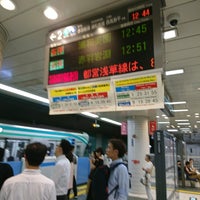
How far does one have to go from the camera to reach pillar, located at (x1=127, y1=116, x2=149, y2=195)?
8875 mm

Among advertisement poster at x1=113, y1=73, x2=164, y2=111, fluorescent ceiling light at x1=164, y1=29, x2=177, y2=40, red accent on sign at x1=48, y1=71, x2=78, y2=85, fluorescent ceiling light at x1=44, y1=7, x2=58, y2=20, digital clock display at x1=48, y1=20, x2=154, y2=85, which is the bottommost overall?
advertisement poster at x1=113, y1=73, x2=164, y2=111

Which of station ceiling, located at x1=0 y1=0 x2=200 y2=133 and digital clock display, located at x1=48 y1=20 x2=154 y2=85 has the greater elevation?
station ceiling, located at x1=0 y1=0 x2=200 y2=133

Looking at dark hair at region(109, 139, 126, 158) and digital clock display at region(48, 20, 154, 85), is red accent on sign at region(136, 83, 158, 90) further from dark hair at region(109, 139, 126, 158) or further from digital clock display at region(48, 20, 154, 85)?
dark hair at region(109, 139, 126, 158)

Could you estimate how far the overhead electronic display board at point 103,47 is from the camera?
238 cm

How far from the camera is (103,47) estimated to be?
2.62 meters

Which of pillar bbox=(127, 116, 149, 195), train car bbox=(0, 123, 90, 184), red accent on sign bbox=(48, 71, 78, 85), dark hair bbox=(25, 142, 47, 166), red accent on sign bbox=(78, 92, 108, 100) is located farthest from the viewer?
pillar bbox=(127, 116, 149, 195)

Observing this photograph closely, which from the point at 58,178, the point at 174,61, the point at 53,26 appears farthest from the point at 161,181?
the point at 53,26

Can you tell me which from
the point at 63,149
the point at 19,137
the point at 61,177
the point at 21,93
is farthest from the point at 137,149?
the point at 61,177

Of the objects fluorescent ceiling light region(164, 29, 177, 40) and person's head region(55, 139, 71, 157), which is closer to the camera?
fluorescent ceiling light region(164, 29, 177, 40)

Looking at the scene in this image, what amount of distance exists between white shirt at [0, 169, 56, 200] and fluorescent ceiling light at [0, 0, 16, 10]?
2.06 m

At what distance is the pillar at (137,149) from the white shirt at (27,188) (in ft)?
25.2

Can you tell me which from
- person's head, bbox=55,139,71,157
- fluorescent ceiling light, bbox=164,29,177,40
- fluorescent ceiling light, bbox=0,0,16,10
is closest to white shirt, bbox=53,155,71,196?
person's head, bbox=55,139,71,157

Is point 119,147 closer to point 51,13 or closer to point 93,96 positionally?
point 93,96

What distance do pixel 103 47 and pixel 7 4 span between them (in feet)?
4.40
